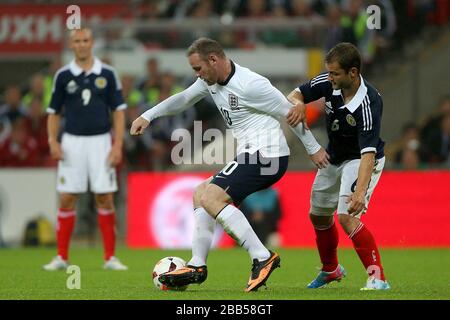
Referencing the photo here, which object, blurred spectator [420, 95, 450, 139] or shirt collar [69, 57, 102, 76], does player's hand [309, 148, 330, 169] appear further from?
blurred spectator [420, 95, 450, 139]

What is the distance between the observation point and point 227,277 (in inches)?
402

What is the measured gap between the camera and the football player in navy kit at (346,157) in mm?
8203

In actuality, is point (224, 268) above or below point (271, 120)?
below

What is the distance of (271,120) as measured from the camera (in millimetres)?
8508

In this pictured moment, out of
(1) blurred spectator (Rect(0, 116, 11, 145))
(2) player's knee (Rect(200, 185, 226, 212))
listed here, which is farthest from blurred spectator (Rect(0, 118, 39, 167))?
(2) player's knee (Rect(200, 185, 226, 212))

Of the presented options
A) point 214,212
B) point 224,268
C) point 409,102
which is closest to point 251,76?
point 214,212

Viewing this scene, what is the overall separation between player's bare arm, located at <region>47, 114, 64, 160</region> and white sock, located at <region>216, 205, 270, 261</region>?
3.84m

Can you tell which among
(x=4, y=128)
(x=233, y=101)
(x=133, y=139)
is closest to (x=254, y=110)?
(x=233, y=101)

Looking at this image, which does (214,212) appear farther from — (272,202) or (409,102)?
(409,102)

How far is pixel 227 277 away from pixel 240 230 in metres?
2.06

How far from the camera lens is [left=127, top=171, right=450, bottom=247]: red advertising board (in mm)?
15531

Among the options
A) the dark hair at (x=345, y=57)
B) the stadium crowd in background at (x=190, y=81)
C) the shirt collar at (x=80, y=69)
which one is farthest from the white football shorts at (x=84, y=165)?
the stadium crowd in background at (x=190, y=81)

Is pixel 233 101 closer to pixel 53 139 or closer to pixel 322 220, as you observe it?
pixel 322 220
